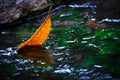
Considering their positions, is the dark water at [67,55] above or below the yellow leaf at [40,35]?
below

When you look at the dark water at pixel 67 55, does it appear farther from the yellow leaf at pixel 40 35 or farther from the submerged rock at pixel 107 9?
the submerged rock at pixel 107 9

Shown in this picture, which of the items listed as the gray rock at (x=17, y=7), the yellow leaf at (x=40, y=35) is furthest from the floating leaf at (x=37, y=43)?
the gray rock at (x=17, y=7)

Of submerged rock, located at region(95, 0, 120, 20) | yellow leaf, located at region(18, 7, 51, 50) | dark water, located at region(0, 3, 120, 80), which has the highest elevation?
submerged rock, located at region(95, 0, 120, 20)

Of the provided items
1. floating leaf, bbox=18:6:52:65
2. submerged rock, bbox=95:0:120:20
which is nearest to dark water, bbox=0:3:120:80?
floating leaf, bbox=18:6:52:65

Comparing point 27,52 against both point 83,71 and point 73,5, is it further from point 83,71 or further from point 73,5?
point 73,5

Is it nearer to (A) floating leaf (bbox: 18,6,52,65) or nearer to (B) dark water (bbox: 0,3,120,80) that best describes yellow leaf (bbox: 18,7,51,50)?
(A) floating leaf (bbox: 18,6,52,65)

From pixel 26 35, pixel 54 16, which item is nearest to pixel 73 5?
pixel 54 16

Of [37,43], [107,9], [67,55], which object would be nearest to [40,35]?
[37,43]
